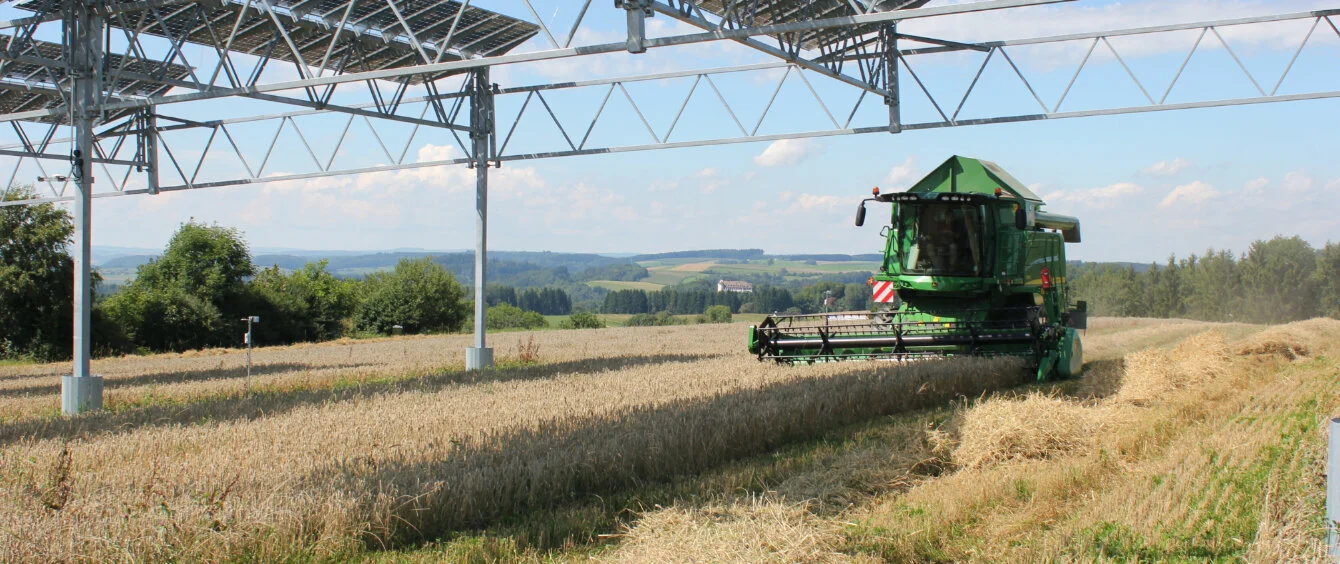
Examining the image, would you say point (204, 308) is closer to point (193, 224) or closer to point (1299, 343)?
point (193, 224)

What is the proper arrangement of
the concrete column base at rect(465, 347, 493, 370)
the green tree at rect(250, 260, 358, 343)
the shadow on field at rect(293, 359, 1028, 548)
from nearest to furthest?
the shadow on field at rect(293, 359, 1028, 548) < the concrete column base at rect(465, 347, 493, 370) < the green tree at rect(250, 260, 358, 343)

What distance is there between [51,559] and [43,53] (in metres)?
14.4

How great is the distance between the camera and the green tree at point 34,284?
102 ft

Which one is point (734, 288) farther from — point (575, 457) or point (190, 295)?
point (575, 457)

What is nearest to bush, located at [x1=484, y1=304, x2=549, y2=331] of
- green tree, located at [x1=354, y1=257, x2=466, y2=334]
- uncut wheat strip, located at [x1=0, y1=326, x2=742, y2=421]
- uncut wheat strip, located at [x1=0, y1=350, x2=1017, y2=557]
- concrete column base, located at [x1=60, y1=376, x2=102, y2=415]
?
green tree, located at [x1=354, y1=257, x2=466, y2=334]

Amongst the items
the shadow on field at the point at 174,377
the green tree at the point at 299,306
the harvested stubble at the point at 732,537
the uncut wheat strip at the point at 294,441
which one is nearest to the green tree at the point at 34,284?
the green tree at the point at 299,306

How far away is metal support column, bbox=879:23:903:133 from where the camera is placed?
14.7 m

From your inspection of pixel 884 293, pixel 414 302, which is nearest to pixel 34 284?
pixel 414 302

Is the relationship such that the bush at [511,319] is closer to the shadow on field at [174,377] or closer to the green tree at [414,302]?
the green tree at [414,302]

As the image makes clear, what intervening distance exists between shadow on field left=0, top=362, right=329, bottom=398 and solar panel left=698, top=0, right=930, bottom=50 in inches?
434

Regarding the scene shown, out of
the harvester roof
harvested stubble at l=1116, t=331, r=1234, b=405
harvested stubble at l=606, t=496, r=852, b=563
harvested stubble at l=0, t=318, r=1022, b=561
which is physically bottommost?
harvested stubble at l=606, t=496, r=852, b=563

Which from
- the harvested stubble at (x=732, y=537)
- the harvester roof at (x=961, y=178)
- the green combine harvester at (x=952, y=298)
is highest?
the harvester roof at (x=961, y=178)

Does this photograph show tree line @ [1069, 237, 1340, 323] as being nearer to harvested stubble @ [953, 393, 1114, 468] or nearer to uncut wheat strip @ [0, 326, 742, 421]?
uncut wheat strip @ [0, 326, 742, 421]

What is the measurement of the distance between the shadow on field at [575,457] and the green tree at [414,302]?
1573 inches
